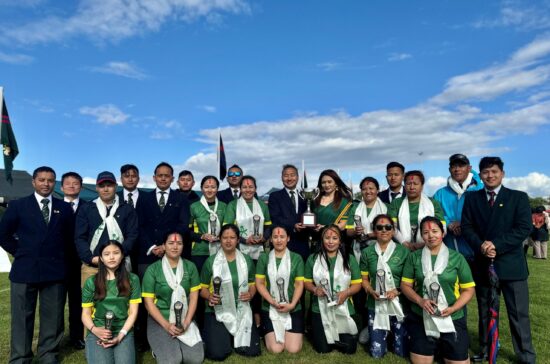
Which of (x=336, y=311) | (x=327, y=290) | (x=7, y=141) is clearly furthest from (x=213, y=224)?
(x=7, y=141)

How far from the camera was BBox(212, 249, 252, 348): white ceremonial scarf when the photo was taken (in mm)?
5129

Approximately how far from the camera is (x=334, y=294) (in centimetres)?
513

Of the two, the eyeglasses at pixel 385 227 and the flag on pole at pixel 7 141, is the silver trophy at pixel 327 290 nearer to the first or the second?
the eyeglasses at pixel 385 227

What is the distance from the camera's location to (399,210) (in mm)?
5398

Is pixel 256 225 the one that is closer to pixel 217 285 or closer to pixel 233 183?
pixel 217 285

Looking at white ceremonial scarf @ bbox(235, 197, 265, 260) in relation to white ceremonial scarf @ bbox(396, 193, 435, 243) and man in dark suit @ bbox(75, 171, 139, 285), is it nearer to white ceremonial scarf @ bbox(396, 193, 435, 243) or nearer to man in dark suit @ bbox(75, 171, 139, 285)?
man in dark suit @ bbox(75, 171, 139, 285)

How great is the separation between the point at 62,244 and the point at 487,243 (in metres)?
5.00

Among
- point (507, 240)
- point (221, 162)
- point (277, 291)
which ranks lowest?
point (277, 291)

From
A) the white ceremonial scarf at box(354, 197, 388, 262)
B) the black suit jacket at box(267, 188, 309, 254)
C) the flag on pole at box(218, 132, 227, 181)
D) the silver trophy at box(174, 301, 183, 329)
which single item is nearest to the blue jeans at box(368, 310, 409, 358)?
the white ceremonial scarf at box(354, 197, 388, 262)

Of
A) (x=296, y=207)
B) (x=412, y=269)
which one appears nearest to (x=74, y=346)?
(x=296, y=207)

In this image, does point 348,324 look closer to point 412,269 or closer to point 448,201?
point 412,269

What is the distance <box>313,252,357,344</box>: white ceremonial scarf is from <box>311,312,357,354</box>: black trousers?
0.05 m

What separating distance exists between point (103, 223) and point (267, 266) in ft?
7.22

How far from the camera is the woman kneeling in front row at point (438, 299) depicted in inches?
174
